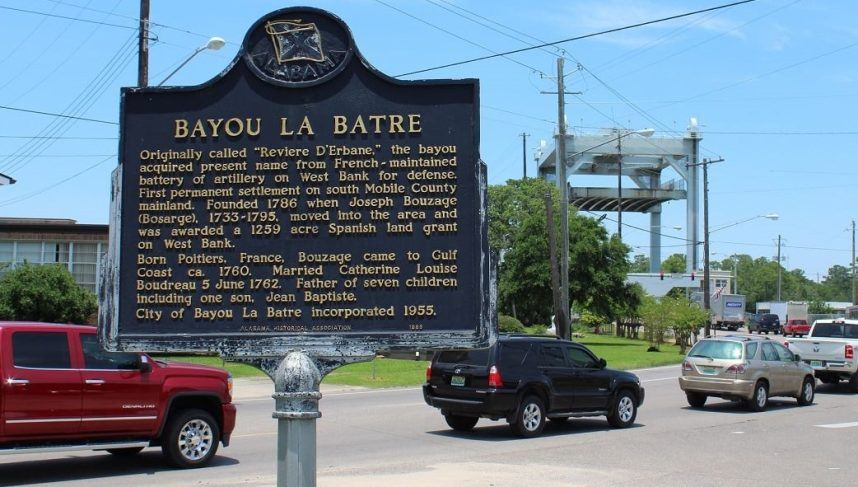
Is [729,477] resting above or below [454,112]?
below

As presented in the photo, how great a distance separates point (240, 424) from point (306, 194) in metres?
11.5

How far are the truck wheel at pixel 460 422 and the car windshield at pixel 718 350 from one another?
6.77m

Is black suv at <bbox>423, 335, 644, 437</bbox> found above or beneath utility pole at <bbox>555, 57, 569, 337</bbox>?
beneath

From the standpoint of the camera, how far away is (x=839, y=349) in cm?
2478

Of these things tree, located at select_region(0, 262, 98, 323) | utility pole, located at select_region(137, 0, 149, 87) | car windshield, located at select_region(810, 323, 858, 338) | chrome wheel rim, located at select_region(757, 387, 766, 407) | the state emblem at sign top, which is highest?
utility pole, located at select_region(137, 0, 149, 87)

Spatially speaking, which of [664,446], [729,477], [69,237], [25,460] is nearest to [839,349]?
[664,446]

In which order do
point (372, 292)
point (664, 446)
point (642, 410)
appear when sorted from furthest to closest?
1. point (642, 410)
2. point (664, 446)
3. point (372, 292)

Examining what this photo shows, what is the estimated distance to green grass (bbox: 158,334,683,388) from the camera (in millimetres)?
27422

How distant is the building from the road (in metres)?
20.7

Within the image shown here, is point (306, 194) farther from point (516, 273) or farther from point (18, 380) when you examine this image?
point (516, 273)

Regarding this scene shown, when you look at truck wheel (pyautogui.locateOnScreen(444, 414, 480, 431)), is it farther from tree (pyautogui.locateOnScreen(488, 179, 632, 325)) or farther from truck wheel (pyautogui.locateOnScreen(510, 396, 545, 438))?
tree (pyautogui.locateOnScreen(488, 179, 632, 325))

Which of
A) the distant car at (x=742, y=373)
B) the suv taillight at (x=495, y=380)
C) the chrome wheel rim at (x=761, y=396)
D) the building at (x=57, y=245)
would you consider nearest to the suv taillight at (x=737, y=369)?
the distant car at (x=742, y=373)

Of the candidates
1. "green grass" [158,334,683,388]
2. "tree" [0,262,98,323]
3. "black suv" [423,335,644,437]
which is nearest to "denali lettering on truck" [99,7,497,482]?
"black suv" [423,335,644,437]

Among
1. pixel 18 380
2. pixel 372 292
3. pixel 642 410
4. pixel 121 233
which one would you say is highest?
pixel 121 233
